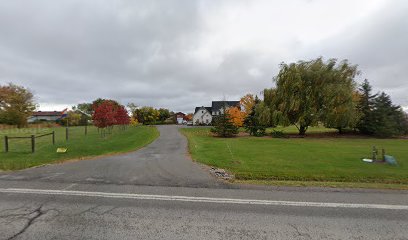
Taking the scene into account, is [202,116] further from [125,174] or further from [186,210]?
[186,210]

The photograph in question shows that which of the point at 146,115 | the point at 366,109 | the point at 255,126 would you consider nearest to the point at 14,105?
the point at 146,115

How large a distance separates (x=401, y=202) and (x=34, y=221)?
8.10 meters

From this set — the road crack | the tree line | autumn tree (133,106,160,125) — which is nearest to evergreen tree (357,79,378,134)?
the tree line

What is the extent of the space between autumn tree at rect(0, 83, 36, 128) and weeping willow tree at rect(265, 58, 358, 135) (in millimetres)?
58385

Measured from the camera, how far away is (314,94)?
28.0m

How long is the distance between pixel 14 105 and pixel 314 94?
65.0 meters

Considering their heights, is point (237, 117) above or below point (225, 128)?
above

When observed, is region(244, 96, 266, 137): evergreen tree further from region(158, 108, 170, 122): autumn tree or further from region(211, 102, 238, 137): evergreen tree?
region(158, 108, 170, 122): autumn tree

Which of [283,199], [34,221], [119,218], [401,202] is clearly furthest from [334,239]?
[34,221]

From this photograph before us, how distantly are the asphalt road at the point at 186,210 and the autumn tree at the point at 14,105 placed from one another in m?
59.5

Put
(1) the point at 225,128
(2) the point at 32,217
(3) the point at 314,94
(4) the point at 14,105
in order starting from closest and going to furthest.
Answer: (2) the point at 32,217 < (1) the point at 225,128 < (3) the point at 314,94 < (4) the point at 14,105

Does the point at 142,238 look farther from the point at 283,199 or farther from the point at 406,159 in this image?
the point at 406,159

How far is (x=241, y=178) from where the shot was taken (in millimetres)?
8008

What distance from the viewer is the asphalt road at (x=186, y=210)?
3.99 meters
